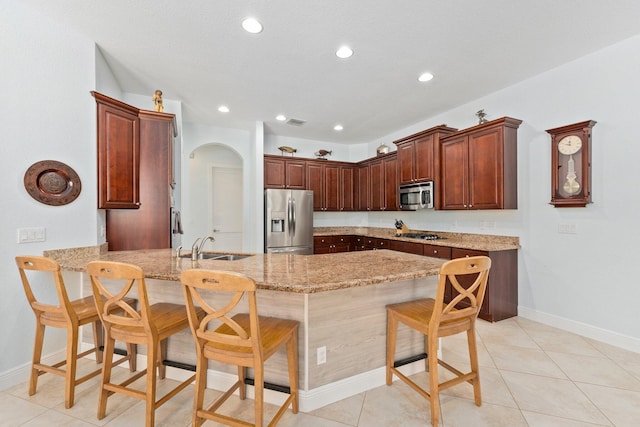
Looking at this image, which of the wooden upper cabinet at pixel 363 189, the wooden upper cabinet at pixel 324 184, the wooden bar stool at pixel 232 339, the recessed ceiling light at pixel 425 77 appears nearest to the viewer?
the wooden bar stool at pixel 232 339

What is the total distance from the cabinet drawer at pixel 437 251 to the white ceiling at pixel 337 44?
2.02 metres

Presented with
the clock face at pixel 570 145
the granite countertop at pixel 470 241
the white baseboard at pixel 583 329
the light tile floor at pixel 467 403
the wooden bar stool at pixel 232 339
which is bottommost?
the light tile floor at pixel 467 403

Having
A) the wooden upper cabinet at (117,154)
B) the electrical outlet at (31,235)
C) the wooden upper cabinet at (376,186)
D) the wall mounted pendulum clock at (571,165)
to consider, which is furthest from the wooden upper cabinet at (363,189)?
the electrical outlet at (31,235)

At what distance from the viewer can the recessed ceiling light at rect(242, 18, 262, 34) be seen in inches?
92.4

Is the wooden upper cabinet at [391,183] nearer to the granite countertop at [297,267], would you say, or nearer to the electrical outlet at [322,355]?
the granite countertop at [297,267]

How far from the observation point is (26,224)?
2246mm

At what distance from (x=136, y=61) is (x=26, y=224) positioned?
1.86 m

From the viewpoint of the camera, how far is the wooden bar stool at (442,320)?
169cm

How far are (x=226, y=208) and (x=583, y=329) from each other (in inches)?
236

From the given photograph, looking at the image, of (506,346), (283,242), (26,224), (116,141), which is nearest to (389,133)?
(283,242)

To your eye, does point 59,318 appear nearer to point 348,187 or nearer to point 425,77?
point 425,77

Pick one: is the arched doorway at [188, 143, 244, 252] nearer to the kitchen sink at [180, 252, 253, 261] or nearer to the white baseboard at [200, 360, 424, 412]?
the kitchen sink at [180, 252, 253, 261]

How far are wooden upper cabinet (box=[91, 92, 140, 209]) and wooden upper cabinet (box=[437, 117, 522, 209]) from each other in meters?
3.88

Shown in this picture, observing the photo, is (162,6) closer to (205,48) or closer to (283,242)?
(205,48)
